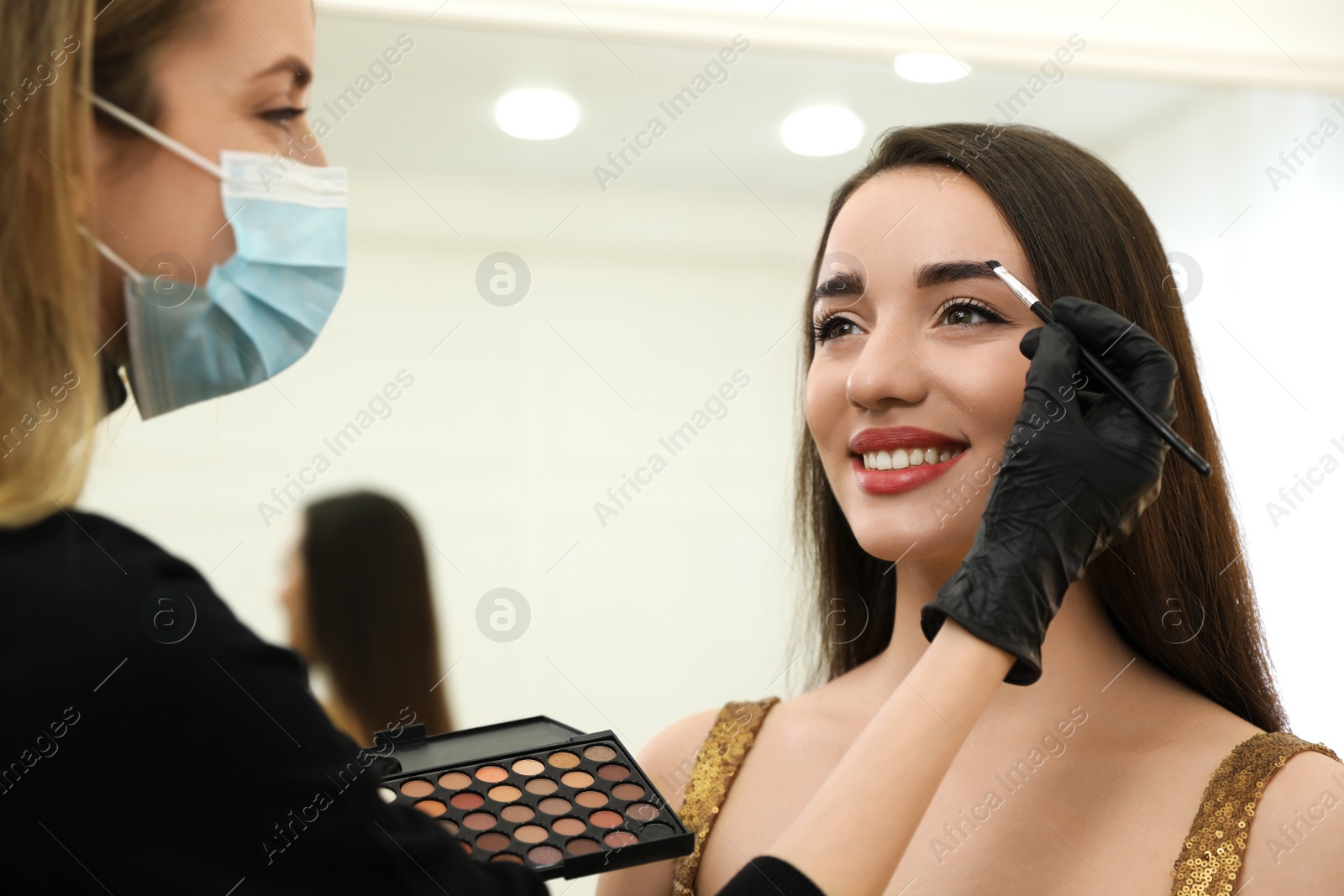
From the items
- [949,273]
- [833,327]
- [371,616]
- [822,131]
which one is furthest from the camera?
[822,131]

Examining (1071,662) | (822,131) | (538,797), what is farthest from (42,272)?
(822,131)

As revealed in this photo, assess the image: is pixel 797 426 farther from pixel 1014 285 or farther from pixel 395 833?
pixel 395 833

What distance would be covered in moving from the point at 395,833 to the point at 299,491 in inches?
73.5

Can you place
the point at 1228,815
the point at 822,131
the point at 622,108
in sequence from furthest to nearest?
the point at 822,131
the point at 622,108
the point at 1228,815

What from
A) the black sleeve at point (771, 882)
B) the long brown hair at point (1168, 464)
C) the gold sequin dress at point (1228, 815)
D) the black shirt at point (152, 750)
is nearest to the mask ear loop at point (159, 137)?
the black shirt at point (152, 750)

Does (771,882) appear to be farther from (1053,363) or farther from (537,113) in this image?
(537,113)

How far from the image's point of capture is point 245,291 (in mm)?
929

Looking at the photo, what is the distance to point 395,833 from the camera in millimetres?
701

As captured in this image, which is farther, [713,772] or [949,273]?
[713,772]

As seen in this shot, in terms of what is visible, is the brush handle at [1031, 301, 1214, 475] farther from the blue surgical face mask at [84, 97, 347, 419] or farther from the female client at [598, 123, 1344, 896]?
the blue surgical face mask at [84, 97, 347, 419]

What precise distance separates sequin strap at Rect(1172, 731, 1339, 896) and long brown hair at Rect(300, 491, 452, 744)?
4.90 ft

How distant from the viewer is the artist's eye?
1268 millimetres

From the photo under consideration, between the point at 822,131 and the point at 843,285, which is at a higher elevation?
the point at 822,131

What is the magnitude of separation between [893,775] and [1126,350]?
1.38ft
